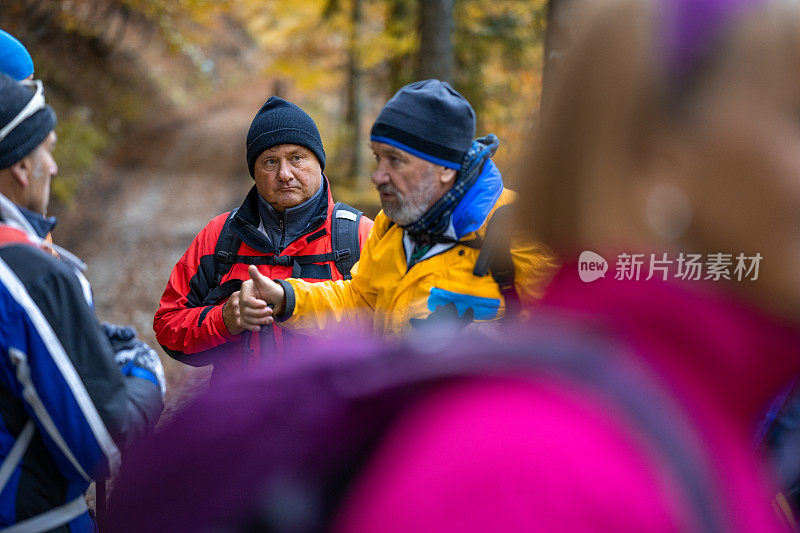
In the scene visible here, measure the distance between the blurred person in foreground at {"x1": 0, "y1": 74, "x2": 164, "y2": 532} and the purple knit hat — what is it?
1770mm

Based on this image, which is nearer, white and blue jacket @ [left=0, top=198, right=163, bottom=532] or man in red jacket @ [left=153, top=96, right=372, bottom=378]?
white and blue jacket @ [left=0, top=198, right=163, bottom=532]

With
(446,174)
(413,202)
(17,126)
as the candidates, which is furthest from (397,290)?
(17,126)

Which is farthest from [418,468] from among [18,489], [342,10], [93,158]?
[93,158]

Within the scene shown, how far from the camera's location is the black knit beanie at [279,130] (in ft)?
10.8

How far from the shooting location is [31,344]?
172 cm

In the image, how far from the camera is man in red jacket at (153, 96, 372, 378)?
3.07 metres

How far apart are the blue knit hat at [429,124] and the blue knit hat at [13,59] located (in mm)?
1576

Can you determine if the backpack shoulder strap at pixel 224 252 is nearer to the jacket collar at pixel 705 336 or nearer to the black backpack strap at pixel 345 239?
the black backpack strap at pixel 345 239

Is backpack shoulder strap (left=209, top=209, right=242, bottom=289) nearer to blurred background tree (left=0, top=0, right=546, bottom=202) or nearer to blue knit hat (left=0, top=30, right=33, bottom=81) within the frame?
blue knit hat (left=0, top=30, right=33, bottom=81)

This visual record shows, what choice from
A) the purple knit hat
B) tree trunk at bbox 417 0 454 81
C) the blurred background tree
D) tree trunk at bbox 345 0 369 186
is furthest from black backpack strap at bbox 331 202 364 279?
tree trunk at bbox 345 0 369 186

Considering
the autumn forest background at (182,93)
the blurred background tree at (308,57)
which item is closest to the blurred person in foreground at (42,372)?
the blurred background tree at (308,57)

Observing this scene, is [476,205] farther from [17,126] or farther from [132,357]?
[17,126]

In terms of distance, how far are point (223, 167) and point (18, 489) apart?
16906mm

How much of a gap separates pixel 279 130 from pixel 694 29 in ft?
9.54
